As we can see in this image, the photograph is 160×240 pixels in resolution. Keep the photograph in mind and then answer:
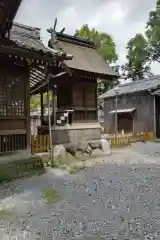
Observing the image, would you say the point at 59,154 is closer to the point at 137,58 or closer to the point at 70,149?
the point at 70,149

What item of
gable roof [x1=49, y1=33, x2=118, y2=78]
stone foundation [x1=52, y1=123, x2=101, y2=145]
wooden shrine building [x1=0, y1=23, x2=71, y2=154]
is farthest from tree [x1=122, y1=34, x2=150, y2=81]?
wooden shrine building [x1=0, y1=23, x2=71, y2=154]

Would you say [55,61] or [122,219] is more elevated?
[55,61]

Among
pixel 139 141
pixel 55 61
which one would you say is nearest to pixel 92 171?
pixel 55 61

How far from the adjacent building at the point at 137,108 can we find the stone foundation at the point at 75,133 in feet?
21.6

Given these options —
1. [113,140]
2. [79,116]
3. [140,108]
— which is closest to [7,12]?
[79,116]

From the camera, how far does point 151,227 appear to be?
12.1 ft

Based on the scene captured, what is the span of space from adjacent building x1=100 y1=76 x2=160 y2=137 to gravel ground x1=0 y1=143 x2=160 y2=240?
1190cm

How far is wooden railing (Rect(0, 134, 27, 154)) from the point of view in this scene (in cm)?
708

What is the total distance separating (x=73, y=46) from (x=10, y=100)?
6.74 metres

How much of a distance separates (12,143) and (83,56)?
6.84m

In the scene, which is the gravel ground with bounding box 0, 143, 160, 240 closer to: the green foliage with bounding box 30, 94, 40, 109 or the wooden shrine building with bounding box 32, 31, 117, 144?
the wooden shrine building with bounding box 32, 31, 117, 144

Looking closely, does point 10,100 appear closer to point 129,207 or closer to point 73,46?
point 129,207

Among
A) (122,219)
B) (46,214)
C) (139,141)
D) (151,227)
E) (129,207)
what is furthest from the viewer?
(139,141)

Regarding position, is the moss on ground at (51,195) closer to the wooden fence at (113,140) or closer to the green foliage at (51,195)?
the green foliage at (51,195)
